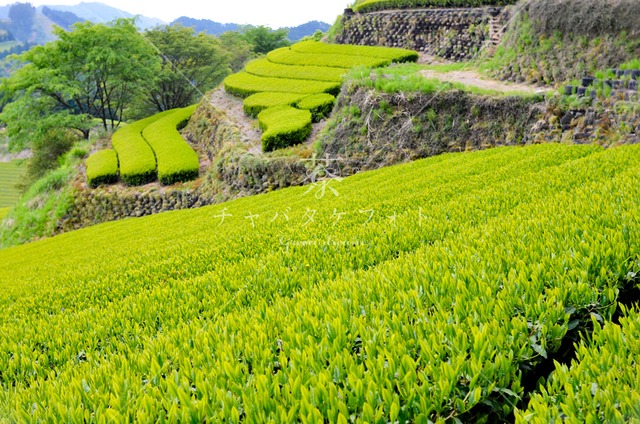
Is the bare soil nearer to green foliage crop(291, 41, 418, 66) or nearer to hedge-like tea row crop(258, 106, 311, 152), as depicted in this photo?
hedge-like tea row crop(258, 106, 311, 152)

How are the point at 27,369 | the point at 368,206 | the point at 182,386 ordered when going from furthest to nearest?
the point at 368,206
the point at 27,369
the point at 182,386

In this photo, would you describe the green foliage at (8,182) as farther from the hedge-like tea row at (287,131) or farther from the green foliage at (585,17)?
the green foliage at (585,17)

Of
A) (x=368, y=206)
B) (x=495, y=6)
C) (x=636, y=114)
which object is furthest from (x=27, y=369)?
(x=495, y=6)

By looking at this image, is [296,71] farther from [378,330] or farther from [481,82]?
[378,330]

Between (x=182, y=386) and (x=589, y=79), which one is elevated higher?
(x=589, y=79)

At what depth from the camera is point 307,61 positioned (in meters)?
24.9

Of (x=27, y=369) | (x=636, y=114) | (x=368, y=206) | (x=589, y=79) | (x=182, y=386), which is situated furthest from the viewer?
(x=589, y=79)

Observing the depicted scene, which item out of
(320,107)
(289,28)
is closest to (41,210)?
(320,107)

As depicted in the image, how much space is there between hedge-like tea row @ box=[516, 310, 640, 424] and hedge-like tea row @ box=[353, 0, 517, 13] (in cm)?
2021

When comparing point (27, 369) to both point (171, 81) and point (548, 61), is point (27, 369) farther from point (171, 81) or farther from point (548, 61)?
point (171, 81)

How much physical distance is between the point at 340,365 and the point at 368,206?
13.8 feet

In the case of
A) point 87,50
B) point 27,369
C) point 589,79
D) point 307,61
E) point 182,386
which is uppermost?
point 87,50

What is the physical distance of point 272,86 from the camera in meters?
22.8

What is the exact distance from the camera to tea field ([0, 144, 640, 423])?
1914mm
